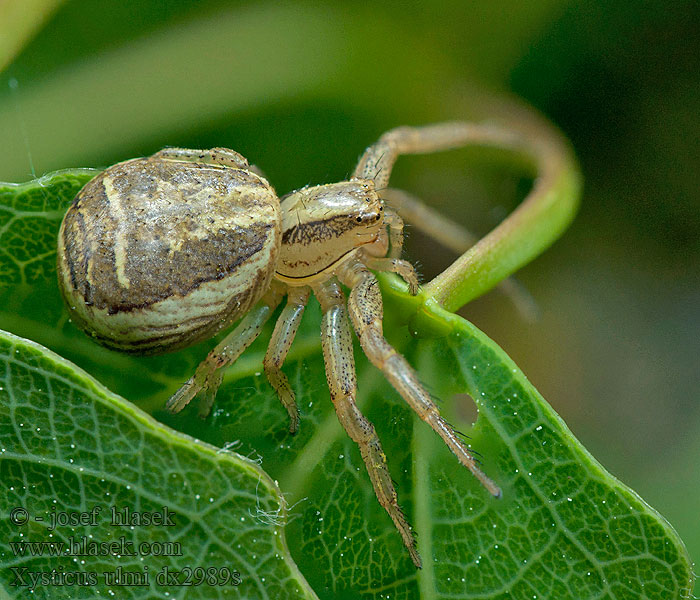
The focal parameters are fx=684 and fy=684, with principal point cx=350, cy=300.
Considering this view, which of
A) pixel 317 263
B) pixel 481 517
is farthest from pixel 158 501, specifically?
pixel 317 263

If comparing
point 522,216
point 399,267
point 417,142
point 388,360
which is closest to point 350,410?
point 388,360

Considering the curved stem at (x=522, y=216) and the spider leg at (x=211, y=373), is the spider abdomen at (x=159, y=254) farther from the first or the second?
the curved stem at (x=522, y=216)

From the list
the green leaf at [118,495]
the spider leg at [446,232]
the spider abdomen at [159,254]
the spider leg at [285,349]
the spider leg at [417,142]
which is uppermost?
the spider leg at [417,142]

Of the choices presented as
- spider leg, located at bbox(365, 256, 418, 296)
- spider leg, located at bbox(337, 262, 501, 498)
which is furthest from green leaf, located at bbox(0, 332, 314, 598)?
spider leg, located at bbox(365, 256, 418, 296)

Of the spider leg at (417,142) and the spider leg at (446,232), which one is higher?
the spider leg at (417,142)

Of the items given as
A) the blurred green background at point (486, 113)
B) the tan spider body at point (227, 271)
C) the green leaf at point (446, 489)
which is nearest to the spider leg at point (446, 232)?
the blurred green background at point (486, 113)

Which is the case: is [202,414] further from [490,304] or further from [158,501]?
[490,304]
